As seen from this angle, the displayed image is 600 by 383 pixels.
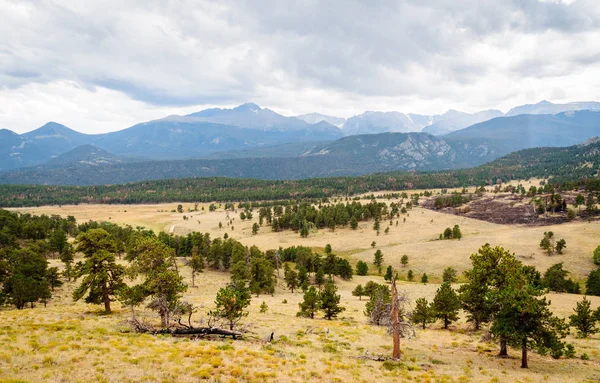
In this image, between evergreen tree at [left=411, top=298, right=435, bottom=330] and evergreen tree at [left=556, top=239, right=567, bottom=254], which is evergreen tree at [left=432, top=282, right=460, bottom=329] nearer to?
evergreen tree at [left=411, top=298, right=435, bottom=330]

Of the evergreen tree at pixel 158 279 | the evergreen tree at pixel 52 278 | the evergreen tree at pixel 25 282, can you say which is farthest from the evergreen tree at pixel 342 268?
the evergreen tree at pixel 25 282

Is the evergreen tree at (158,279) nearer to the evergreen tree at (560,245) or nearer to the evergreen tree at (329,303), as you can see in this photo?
the evergreen tree at (329,303)

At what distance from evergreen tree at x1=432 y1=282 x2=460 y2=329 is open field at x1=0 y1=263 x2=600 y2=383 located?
4.13 metres

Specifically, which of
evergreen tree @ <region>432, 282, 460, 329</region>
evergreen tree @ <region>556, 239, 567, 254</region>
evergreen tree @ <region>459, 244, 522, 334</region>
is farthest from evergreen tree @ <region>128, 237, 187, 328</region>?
evergreen tree @ <region>556, 239, 567, 254</region>

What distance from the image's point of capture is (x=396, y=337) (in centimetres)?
2798

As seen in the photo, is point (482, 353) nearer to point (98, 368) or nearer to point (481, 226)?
point (98, 368)

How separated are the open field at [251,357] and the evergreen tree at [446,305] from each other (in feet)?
13.6

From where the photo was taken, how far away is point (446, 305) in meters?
43.6

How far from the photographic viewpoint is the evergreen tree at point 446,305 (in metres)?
43.1

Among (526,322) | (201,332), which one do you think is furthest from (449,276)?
(201,332)

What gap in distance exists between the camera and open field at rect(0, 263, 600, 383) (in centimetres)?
2136

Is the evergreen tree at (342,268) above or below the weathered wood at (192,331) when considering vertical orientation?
below

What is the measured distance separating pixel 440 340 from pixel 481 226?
137 metres

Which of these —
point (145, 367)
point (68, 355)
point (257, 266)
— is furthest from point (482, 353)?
point (257, 266)
